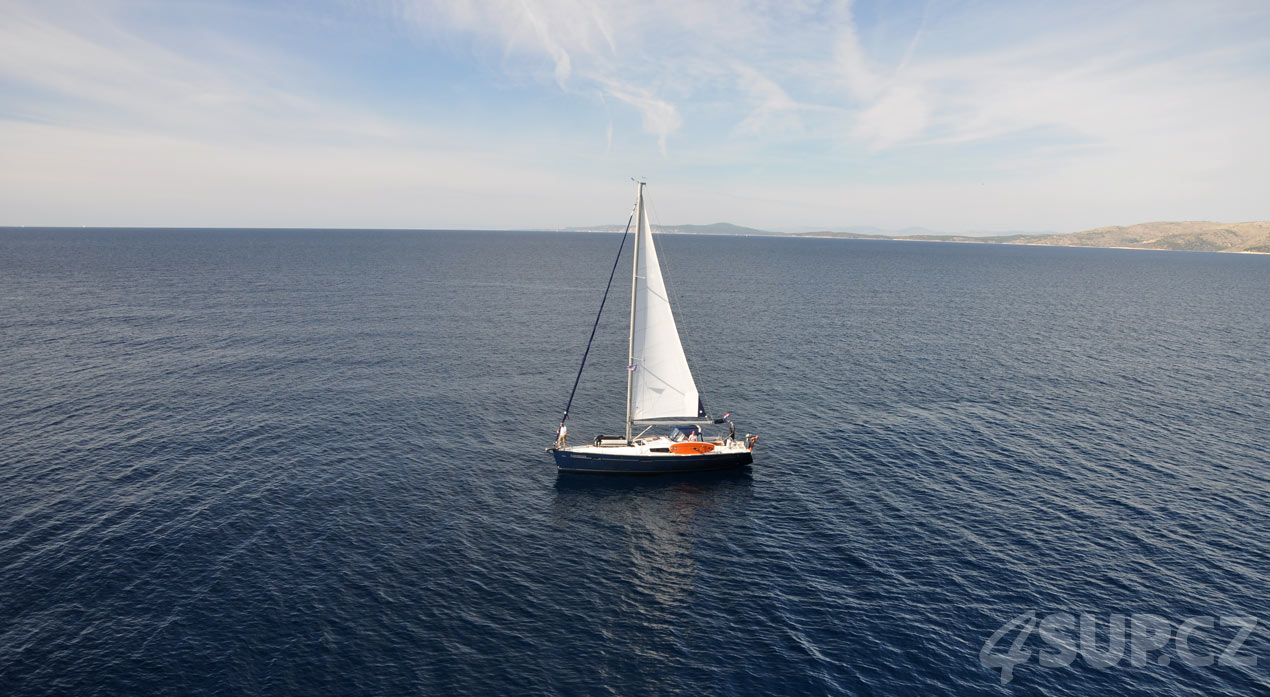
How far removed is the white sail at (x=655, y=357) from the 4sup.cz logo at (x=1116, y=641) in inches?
1303

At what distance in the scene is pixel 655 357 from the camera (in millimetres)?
63312

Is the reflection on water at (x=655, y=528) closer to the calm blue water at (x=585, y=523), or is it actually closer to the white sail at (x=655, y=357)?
the calm blue water at (x=585, y=523)

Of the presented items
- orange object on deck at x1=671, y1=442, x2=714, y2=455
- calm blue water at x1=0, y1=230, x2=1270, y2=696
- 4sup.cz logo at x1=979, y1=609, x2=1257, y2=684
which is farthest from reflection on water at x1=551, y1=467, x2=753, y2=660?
4sup.cz logo at x1=979, y1=609, x2=1257, y2=684

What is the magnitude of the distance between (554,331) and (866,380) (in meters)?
60.6

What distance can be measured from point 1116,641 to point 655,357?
40914 millimetres

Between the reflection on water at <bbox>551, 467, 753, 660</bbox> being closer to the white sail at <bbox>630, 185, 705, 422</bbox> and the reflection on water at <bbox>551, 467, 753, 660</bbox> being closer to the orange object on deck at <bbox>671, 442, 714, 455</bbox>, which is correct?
Result: the orange object on deck at <bbox>671, 442, 714, 455</bbox>

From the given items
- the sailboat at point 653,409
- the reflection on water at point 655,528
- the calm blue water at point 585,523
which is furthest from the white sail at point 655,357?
the calm blue water at point 585,523

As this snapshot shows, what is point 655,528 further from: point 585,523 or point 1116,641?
point 1116,641

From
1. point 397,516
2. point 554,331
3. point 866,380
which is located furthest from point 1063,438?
point 554,331

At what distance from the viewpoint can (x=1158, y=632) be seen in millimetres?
38812

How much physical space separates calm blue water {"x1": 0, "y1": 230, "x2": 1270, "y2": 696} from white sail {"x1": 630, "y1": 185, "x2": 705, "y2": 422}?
294 inches

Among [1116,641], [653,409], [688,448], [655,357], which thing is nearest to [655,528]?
[688,448]

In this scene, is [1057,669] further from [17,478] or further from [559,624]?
[17,478]

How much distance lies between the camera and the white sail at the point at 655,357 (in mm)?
60750
